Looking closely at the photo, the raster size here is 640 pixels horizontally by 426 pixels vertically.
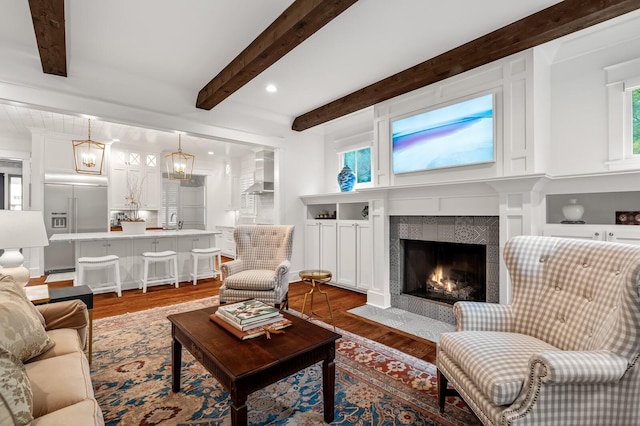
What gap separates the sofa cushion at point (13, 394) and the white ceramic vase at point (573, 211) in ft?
11.9

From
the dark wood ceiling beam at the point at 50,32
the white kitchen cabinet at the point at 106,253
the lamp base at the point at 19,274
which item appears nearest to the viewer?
the dark wood ceiling beam at the point at 50,32

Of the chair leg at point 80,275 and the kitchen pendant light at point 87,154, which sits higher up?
the kitchen pendant light at point 87,154

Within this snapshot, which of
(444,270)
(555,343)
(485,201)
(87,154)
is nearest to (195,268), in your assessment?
(87,154)

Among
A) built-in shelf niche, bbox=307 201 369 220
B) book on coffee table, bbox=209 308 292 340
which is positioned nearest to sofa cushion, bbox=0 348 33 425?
book on coffee table, bbox=209 308 292 340

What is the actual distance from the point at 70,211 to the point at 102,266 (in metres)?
2.64

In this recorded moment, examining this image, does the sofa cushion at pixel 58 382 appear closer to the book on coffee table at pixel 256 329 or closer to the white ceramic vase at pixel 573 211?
the book on coffee table at pixel 256 329

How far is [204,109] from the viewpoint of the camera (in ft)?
13.3

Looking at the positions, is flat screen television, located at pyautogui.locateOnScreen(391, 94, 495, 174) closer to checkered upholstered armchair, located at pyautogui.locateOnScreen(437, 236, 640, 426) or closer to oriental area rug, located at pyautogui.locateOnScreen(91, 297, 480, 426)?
checkered upholstered armchair, located at pyautogui.locateOnScreen(437, 236, 640, 426)

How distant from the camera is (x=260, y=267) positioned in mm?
3590

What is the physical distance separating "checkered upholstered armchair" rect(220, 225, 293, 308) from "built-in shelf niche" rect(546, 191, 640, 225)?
2.69 meters

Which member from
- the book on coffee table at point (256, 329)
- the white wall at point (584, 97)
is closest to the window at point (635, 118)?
the white wall at point (584, 97)

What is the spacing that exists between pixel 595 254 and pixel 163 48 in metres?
3.70

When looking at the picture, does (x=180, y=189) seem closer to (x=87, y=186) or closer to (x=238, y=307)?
(x=87, y=186)

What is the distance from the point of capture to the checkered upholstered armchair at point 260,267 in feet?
10.2
